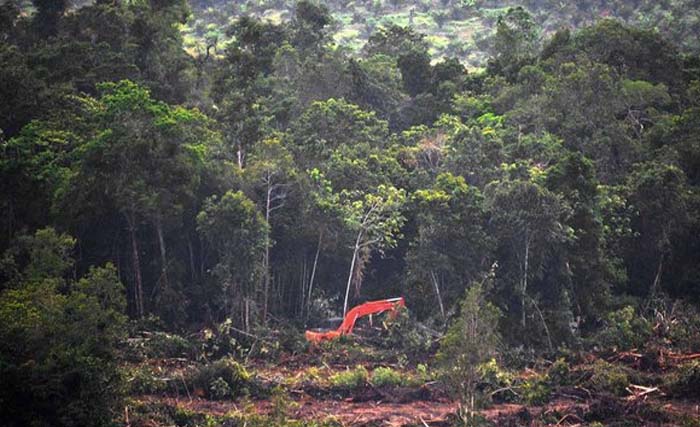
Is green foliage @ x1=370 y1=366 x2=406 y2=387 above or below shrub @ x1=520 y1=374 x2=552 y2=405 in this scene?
above

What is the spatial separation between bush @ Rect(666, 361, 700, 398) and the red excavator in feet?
25.2

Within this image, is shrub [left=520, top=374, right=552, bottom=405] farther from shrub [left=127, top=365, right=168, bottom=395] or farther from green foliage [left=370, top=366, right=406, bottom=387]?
shrub [left=127, top=365, right=168, bottom=395]

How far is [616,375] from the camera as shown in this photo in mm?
22281

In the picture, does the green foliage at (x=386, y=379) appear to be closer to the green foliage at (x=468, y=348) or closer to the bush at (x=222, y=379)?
the green foliage at (x=468, y=348)

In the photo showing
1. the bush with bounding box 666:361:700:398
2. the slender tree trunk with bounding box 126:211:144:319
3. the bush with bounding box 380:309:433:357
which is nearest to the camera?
the bush with bounding box 666:361:700:398

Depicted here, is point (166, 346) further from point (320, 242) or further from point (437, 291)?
point (437, 291)

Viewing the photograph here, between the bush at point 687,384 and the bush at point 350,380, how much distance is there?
7427mm

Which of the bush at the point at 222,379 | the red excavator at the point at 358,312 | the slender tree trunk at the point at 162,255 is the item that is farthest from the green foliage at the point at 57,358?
the red excavator at the point at 358,312

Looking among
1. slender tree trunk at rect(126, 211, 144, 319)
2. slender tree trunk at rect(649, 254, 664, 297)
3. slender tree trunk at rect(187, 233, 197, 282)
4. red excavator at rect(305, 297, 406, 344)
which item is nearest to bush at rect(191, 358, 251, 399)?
red excavator at rect(305, 297, 406, 344)

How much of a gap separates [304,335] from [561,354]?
7.08m

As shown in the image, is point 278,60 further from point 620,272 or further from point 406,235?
point 620,272

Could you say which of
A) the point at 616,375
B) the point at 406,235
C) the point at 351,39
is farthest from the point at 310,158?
the point at 351,39

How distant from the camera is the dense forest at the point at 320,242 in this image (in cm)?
2047

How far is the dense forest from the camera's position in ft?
67.2
